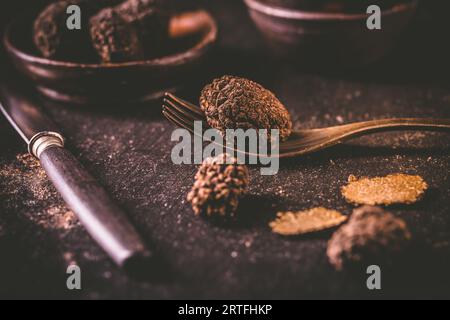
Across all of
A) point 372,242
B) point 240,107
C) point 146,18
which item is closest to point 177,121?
point 240,107

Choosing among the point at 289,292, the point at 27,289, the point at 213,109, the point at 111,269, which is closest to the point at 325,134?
the point at 213,109

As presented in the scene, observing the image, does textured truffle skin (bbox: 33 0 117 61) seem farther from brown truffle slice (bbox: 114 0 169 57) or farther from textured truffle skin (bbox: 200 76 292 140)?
textured truffle skin (bbox: 200 76 292 140)

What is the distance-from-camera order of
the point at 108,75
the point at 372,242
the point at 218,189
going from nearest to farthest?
the point at 372,242
the point at 218,189
the point at 108,75

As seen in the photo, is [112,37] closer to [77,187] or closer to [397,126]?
[77,187]

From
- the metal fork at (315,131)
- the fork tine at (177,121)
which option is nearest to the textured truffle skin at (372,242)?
the metal fork at (315,131)

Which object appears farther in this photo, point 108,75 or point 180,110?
point 108,75
